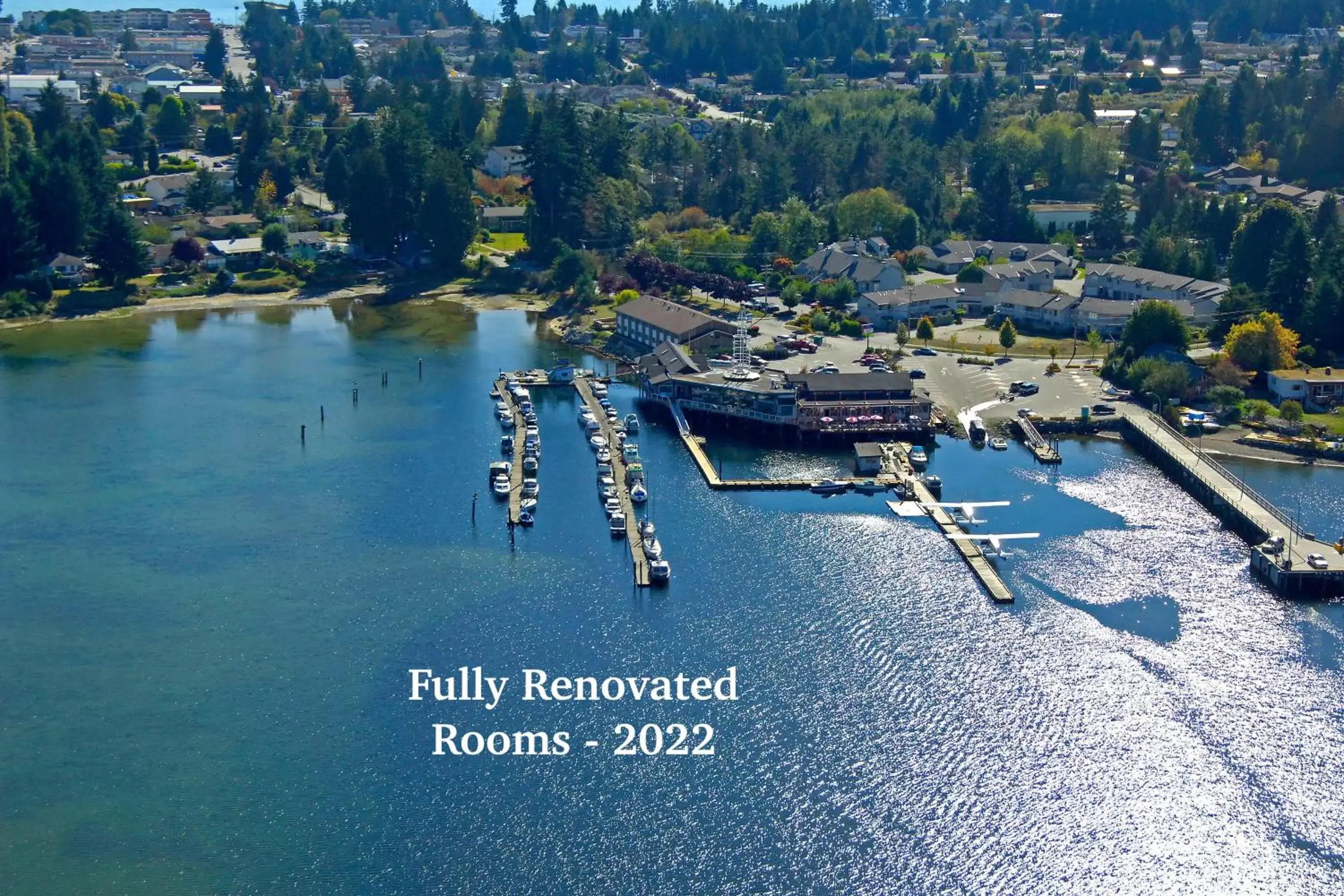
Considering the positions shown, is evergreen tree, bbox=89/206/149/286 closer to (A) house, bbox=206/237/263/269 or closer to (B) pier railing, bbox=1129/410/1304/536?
(A) house, bbox=206/237/263/269

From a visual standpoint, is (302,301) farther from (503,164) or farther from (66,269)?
(503,164)

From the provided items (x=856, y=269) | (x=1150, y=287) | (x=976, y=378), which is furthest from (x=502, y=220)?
(x=976, y=378)

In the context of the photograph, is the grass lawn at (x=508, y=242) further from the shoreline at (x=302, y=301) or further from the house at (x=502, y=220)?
the shoreline at (x=302, y=301)

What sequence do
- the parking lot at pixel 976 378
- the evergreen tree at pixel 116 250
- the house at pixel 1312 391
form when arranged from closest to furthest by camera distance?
the house at pixel 1312 391, the parking lot at pixel 976 378, the evergreen tree at pixel 116 250

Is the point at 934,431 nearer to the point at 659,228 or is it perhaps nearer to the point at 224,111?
the point at 659,228

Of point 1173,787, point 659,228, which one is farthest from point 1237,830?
point 659,228

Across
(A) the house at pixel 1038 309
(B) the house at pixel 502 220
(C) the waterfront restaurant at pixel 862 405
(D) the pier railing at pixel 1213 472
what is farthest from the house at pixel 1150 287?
(B) the house at pixel 502 220
